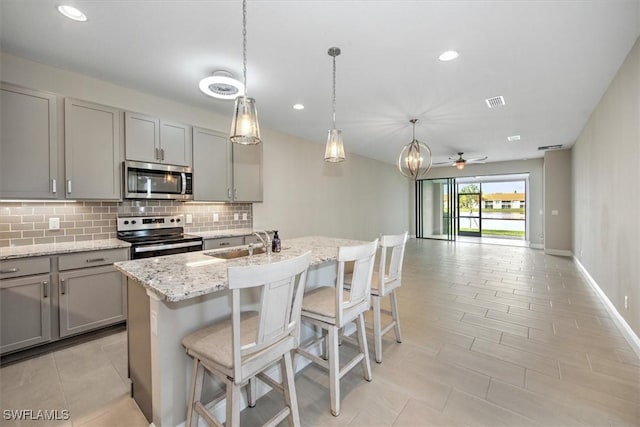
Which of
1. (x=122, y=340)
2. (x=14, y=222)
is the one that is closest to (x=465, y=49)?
(x=122, y=340)

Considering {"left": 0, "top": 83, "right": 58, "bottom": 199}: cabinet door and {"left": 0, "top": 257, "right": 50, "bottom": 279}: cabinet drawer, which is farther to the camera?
{"left": 0, "top": 83, "right": 58, "bottom": 199}: cabinet door

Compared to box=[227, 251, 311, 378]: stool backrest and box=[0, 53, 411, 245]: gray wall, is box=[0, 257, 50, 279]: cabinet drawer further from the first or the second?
box=[227, 251, 311, 378]: stool backrest

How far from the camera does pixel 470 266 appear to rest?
5.74 metres

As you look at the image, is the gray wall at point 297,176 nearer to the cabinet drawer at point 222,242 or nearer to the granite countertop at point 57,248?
the cabinet drawer at point 222,242

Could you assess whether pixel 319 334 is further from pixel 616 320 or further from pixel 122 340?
pixel 616 320

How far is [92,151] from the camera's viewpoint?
2.79 metres

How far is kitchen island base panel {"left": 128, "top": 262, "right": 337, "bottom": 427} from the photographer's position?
1.45m

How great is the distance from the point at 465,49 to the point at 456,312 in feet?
9.35

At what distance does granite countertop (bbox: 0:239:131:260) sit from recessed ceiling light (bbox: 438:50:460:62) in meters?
3.64

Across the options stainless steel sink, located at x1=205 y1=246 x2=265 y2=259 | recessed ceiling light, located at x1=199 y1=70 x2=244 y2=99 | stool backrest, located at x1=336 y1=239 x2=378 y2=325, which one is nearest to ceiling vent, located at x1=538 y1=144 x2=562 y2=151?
stool backrest, located at x1=336 y1=239 x2=378 y2=325

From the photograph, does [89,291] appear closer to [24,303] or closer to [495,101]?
[24,303]

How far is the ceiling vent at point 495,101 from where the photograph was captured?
3562 millimetres

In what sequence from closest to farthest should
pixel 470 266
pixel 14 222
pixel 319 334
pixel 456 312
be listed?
1. pixel 319 334
2. pixel 14 222
3. pixel 456 312
4. pixel 470 266

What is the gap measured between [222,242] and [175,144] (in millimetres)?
1380
